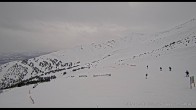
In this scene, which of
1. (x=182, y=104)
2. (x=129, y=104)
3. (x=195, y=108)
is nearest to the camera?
A: (x=195, y=108)

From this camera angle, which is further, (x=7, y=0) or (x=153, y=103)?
(x=7, y=0)

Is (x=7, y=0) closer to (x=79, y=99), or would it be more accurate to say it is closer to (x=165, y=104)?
(x=79, y=99)

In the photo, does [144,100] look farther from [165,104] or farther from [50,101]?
[50,101]

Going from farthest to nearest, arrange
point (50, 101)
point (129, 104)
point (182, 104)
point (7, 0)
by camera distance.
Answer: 1. point (50, 101)
2. point (7, 0)
3. point (129, 104)
4. point (182, 104)

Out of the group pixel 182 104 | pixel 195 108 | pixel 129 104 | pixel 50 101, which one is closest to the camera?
pixel 195 108

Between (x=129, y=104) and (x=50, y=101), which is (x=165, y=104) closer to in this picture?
(x=129, y=104)

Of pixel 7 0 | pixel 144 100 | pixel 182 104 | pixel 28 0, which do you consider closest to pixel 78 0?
pixel 28 0

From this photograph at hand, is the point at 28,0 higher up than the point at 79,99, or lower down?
higher up

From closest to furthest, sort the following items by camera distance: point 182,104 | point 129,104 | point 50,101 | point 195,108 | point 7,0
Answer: point 195,108, point 182,104, point 129,104, point 7,0, point 50,101

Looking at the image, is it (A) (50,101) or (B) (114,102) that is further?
(A) (50,101)

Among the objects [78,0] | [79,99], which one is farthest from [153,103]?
[78,0]
